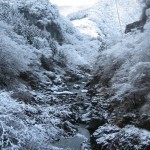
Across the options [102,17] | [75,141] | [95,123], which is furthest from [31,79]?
[102,17]

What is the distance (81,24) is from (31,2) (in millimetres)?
51881

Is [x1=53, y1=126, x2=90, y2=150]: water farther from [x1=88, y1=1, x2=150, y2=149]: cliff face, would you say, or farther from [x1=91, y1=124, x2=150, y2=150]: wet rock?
[x1=88, y1=1, x2=150, y2=149]: cliff face

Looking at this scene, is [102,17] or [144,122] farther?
[102,17]

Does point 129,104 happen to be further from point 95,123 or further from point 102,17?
point 102,17

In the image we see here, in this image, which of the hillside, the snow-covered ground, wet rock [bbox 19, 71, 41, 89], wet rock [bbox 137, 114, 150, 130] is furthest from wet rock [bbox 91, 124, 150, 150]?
the snow-covered ground

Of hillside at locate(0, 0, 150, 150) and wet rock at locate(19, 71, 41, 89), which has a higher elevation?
hillside at locate(0, 0, 150, 150)

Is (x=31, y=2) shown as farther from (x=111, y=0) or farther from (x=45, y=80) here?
(x=111, y=0)

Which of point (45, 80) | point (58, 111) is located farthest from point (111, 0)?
point (58, 111)

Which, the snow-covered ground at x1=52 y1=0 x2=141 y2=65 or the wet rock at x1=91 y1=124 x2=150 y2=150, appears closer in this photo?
the wet rock at x1=91 y1=124 x2=150 y2=150

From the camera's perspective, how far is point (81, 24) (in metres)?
141

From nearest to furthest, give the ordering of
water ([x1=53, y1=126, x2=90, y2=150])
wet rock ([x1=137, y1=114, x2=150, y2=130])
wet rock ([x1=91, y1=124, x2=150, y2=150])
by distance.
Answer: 1. wet rock ([x1=91, y1=124, x2=150, y2=150])
2. wet rock ([x1=137, y1=114, x2=150, y2=130])
3. water ([x1=53, y1=126, x2=90, y2=150])

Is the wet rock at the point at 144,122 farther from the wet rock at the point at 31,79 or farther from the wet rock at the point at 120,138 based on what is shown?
the wet rock at the point at 31,79

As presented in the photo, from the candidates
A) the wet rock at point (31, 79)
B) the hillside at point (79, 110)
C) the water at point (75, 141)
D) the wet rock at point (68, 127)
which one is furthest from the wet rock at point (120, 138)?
the wet rock at point (31, 79)

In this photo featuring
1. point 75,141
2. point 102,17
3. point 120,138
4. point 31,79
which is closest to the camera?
point 120,138
